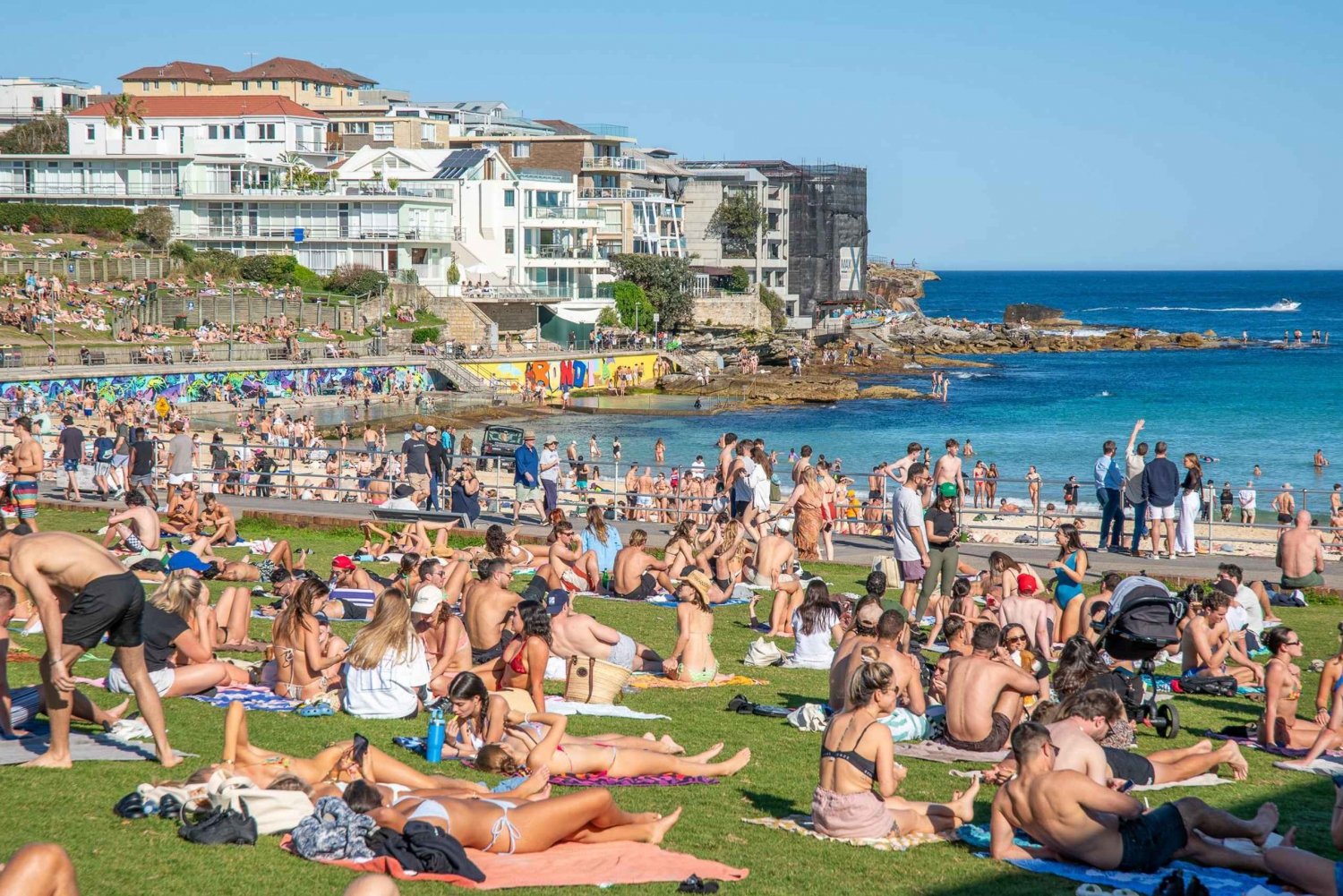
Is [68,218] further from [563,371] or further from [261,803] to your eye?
[261,803]

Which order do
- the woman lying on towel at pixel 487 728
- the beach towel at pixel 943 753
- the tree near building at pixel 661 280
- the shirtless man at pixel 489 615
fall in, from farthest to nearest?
the tree near building at pixel 661 280 < the shirtless man at pixel 489 615 < the beach towel at pixel 943 753 < the woman lying on towel at pixel 487 728

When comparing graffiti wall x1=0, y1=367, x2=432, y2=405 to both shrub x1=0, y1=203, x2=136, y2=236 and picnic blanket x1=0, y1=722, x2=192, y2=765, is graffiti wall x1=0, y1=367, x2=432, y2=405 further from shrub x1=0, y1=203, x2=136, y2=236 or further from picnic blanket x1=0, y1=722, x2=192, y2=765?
picnic blanket x1=0, y1=722, x2=192, y2=765

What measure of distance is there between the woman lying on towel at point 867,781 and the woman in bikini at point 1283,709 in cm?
333

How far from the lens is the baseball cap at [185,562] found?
14.8 meters

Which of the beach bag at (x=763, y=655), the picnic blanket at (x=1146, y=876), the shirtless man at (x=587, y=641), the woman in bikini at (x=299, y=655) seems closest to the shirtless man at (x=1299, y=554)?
the beach bag at (x=763, y=655)

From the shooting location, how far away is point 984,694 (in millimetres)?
9375

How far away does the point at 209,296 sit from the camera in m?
61.5

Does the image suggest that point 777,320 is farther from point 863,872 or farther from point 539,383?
point 863,872

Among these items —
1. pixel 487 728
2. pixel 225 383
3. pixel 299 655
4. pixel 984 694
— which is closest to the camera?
pixel 487 728

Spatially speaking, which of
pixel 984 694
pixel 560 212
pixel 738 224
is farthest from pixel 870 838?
pixel 738 224

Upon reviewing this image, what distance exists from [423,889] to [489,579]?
16.8 ft

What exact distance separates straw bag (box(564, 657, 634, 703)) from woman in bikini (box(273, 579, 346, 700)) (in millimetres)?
1749

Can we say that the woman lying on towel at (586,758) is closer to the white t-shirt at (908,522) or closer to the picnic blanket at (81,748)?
the picnic blanket at (81,748)

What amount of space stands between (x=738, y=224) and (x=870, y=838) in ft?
305
